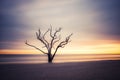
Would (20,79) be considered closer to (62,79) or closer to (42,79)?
(42,79)

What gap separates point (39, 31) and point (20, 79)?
426 inches

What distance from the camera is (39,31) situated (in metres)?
16.2

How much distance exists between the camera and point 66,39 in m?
17.2

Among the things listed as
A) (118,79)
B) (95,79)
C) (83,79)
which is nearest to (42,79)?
(83,79)

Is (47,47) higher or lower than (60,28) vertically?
lower

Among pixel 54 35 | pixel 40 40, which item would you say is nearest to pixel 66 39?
pixel 54 35

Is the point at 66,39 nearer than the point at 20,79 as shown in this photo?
No

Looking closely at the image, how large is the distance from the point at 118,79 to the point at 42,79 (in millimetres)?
2512

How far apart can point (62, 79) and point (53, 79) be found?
30 cm

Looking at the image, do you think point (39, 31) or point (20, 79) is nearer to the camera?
point (20, 79)

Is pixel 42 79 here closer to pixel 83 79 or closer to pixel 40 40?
pixel 83 79

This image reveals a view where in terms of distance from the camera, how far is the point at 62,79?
5.54m

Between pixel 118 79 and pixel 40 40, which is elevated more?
pixel 118 79

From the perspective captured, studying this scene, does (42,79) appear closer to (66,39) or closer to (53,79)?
(53,79)
